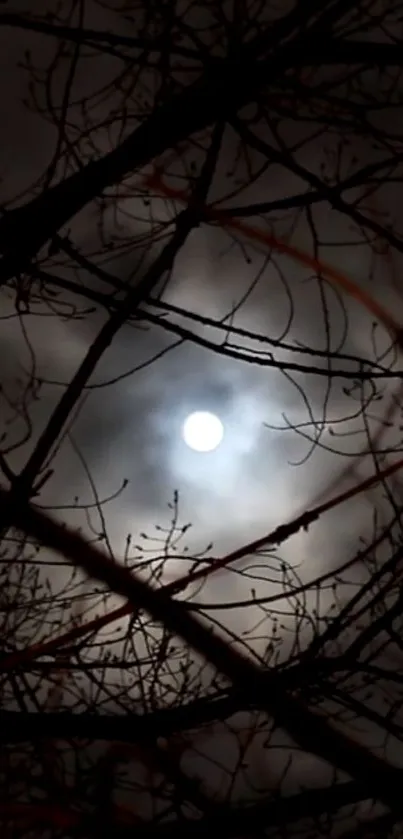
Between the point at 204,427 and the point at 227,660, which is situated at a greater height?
the point at 204,427

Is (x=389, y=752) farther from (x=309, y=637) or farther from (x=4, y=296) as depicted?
(x=4, y=296)

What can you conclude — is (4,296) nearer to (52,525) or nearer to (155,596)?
(52,525)

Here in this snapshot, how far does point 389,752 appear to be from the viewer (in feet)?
5.12

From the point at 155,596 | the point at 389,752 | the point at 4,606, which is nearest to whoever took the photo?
the point at 155,596

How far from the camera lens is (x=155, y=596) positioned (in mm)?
1165

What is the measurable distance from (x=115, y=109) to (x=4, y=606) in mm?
663

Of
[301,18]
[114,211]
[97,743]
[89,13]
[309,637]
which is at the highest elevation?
[89,13]

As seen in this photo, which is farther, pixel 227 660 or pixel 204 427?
pixel 204 427

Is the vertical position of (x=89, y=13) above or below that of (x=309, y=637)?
above

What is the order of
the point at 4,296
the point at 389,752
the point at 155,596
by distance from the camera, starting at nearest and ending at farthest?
the point at 155,596 → the point at 4,296 → the point at 389,752

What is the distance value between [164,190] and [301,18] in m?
0.45

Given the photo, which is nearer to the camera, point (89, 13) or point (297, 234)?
point (89, 13)

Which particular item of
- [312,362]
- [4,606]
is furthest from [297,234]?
[4,606]

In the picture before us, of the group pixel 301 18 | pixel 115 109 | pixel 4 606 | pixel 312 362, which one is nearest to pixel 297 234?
pixel 312 362
